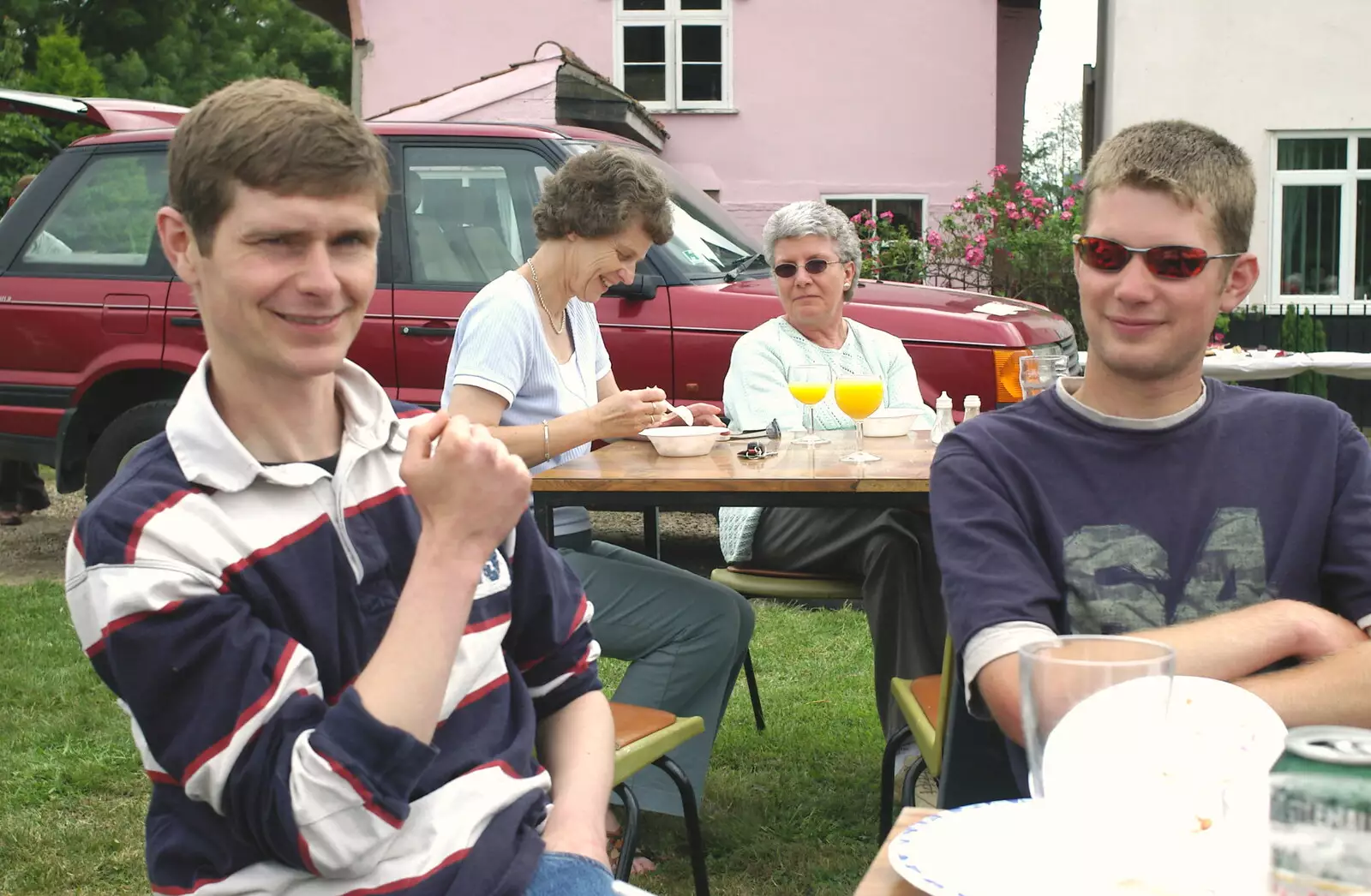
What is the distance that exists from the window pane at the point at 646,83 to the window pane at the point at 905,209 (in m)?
2.82

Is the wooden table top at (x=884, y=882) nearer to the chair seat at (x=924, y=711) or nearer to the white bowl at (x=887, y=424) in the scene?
the chair seat at (x=924, y=711)

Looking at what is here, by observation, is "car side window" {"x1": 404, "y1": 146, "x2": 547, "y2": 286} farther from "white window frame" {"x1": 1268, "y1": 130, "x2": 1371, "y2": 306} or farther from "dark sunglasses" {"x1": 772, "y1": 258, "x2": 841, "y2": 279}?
"white window frame" {"x1": 1268, "y1": 130, "x2": 1371, "y2": 306}

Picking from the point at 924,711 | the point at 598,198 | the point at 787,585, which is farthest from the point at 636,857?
the point at 598,198

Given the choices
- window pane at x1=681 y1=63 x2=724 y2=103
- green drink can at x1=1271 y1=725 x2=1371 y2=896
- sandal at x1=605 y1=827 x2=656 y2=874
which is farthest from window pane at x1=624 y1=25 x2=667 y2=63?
green drink can at x1=1271 y1=725 x2=1371 y2=896

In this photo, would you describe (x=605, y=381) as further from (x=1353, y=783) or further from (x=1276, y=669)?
(x=1353, y=783)

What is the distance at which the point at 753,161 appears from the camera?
619 inches

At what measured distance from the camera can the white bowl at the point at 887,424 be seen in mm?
3965

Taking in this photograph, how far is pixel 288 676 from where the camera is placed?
132cm

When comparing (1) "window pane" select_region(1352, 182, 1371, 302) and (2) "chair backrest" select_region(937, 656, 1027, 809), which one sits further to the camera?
(1) "window pane" select_region(1352, 182, 1371, 302)

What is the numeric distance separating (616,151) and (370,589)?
237 centimetres

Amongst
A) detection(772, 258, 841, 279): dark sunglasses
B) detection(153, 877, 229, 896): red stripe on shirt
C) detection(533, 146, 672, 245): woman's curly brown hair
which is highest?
Answer: detection(533, 146, 672, 245): woman's curly brown hair

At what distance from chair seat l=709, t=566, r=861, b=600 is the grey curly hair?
3.62 ft

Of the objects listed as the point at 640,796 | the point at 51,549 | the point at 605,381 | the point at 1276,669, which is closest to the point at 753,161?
the point at 51,549

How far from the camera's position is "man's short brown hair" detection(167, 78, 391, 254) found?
141 cm
